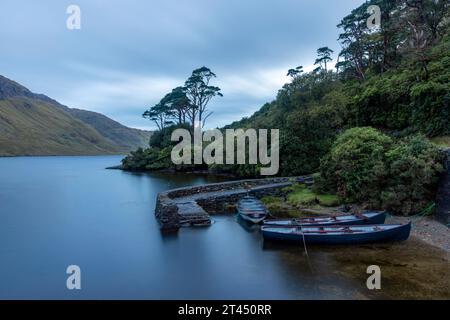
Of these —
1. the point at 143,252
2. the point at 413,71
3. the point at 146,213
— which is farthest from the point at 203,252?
the point at 413,71

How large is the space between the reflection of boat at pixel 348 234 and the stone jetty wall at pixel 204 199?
287 inches

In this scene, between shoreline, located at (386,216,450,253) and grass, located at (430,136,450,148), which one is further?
grass, located at (430,136,450,148)

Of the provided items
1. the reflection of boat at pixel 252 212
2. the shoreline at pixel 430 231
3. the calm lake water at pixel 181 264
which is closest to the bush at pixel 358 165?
the shoreline at pixel 430 231

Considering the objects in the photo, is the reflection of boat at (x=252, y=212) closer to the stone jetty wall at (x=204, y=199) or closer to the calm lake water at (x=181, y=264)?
the calm lake water at (x=181, y=264)

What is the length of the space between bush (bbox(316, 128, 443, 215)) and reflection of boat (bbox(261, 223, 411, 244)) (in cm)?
490

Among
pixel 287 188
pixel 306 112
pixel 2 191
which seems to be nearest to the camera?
pixel 287 188

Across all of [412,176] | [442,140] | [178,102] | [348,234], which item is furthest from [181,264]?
[178,102]

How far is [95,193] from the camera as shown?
38.7m

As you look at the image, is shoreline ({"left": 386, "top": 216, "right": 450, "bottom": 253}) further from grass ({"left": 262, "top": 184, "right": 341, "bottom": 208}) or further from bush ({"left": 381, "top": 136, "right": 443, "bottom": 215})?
grass ({"left": 262, "top": 184, "right": 341, "bottom": 208})

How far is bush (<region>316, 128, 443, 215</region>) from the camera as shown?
19688mm

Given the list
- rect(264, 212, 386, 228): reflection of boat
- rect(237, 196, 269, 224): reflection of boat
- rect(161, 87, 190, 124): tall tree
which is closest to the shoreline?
rect(264, 212, 386, 228): reflection of boat
